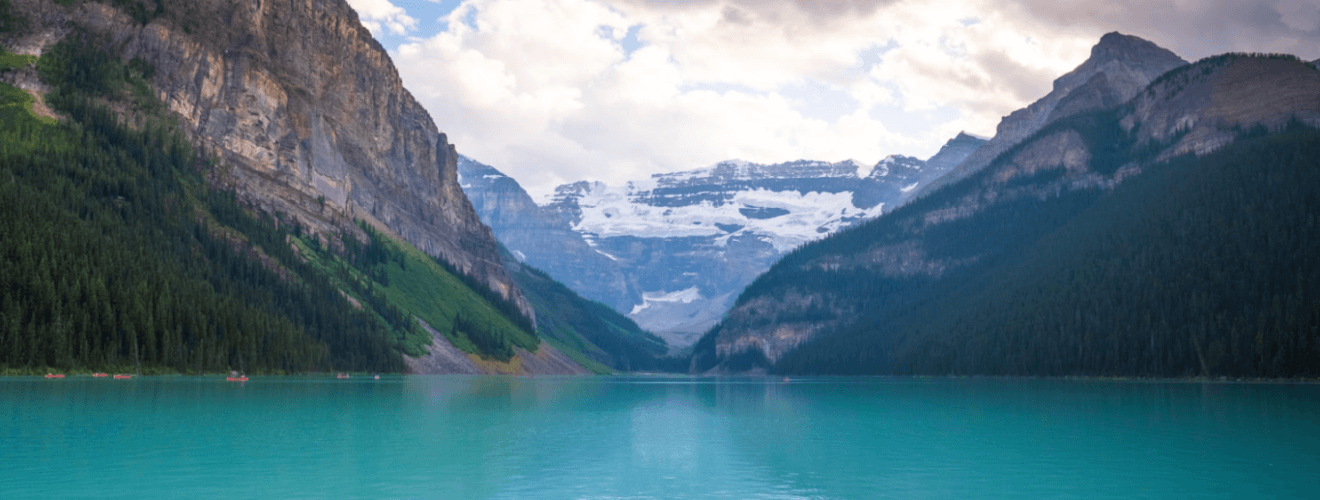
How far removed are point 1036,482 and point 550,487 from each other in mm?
19336

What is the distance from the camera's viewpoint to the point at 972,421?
240ft

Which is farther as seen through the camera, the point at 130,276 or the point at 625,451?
the point at 130,276

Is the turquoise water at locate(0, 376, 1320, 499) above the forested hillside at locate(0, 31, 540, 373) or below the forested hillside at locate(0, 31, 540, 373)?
below

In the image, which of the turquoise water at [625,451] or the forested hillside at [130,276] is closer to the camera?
the turquoise water at [625,451]

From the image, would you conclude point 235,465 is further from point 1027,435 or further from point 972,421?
point 972,421

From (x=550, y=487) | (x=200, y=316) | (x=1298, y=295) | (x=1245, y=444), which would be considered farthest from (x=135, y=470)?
(x=1298, y=295)

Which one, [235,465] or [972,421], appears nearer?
[235,465]

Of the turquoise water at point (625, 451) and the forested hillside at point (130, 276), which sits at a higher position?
the forested hillside at point (130, 276)

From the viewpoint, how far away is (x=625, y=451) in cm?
5144

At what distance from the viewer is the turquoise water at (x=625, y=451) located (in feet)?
122

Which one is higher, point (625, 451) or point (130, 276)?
point (130, 276)

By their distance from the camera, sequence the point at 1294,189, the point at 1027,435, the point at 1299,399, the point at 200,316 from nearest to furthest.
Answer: the point at 1027,435 < the point at 1299,399 < the point at 200,316 < the point at 1294,189

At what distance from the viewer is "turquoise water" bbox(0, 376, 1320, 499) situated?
122 ft

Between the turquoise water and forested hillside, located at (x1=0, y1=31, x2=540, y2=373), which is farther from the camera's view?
forested hillside, located at (x1=0, y1=31, x2=540, y2=373)
